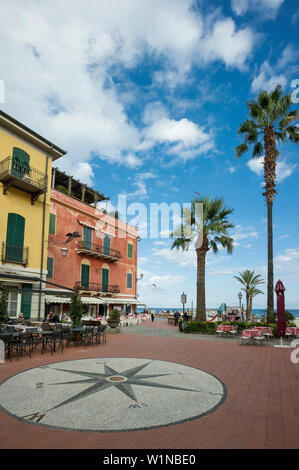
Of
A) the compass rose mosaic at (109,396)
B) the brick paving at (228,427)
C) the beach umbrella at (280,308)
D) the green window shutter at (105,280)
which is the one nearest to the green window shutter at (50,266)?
the green window shutter at (105,280)

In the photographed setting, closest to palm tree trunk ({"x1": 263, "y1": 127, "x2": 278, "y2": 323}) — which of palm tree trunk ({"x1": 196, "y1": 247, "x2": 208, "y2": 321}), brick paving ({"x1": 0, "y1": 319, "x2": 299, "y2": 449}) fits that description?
palm tree trunk ({"x1": 196, "y1": 247, "x2": 208, "y2": 321})

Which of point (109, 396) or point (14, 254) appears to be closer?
point (109, 396)

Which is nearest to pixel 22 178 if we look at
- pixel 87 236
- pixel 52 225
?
pixel 52 225

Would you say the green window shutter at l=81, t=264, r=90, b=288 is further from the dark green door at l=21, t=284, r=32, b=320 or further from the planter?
the dark green door at l=21, t=284, r=32, b=320

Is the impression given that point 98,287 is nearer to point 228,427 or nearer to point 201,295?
point 201,295

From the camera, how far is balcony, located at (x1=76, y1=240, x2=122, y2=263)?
75.4ft

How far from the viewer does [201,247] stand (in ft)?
63.1

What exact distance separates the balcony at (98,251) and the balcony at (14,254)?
6.93 metres

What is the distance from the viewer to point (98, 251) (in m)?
24.9

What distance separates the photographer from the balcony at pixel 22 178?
14966 mm

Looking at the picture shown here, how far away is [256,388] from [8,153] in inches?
641

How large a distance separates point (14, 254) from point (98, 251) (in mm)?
10045
